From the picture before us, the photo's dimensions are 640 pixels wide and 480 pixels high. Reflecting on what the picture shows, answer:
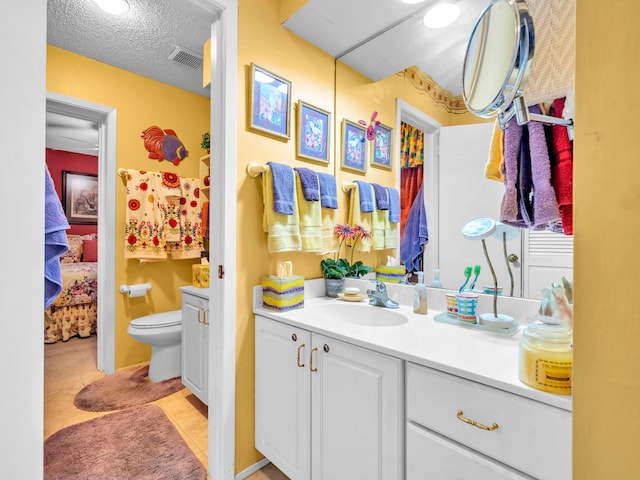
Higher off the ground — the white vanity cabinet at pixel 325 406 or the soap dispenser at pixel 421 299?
the soap dispenser at pixel 421 299

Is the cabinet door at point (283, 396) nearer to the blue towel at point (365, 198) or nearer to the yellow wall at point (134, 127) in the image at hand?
the blue towel at point (365, 198)

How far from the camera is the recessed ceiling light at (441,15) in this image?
1308mm

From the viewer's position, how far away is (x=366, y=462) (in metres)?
0.97

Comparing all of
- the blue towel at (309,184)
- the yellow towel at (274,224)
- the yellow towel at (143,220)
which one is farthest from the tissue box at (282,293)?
the yellow towel at (143,220)

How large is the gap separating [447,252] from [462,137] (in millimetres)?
498

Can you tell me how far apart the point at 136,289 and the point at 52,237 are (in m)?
1.82

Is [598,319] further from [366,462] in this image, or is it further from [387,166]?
[387,166]

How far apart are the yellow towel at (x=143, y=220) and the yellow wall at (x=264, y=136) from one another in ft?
5.17

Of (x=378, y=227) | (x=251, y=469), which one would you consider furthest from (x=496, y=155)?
(x=251, y=469)

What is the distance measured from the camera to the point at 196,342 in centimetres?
192

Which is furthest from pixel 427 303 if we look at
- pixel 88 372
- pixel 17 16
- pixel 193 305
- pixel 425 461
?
pixel 88 372

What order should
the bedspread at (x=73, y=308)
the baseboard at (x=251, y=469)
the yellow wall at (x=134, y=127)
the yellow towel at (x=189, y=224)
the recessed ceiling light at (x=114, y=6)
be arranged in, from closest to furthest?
the baseboard at (x=251, y=469)
the recessed ceiling light at (x=114, y=6)
the yellow wall at (x=134, y=127)
the yellow towel at (x=189, y=224)
the bedspread at (x=73, y=308)

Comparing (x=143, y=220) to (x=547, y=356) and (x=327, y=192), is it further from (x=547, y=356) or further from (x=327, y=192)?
(x=547, y=356)

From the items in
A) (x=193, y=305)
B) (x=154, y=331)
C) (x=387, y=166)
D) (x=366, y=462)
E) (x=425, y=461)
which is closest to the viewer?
(x=425, y=461)
